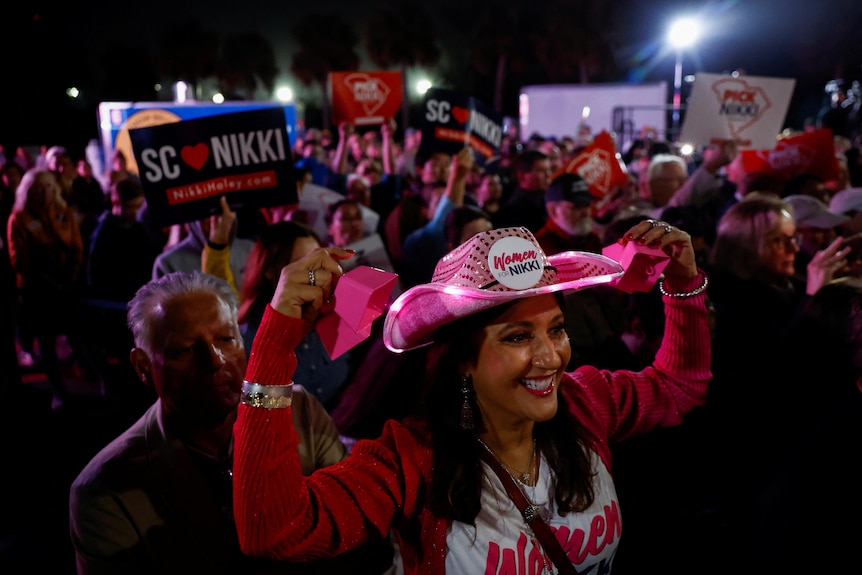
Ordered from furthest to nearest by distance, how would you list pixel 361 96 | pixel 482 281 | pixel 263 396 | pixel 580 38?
pixel 580 38 < pixel 361 96 < pixel 482 281 < pixel 263 396

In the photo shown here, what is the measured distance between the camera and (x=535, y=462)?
2.25 m

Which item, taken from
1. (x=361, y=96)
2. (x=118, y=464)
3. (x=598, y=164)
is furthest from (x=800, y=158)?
(x=118, y=464)

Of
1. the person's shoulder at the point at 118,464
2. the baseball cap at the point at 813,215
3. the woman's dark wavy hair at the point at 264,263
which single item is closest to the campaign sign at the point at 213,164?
the woman's dark wavy hair at the point at 264,263

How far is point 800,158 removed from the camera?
7984 millimetres

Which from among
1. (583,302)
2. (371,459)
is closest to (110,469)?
(371,459)

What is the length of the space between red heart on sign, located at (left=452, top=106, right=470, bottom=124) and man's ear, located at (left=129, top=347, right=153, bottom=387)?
5.63m

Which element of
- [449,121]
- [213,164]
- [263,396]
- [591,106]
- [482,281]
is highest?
[591,106]

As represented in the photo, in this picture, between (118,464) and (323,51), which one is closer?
(118,464)

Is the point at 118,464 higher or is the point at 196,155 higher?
the point at 196,155

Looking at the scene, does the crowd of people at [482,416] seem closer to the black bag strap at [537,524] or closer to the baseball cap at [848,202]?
the black bag strap at [537,524]

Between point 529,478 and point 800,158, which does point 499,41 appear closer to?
point 800,158

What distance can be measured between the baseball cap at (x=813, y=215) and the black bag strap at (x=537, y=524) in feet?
14.5

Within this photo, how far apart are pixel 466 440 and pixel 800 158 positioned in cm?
739

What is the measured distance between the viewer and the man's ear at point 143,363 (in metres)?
2.42
